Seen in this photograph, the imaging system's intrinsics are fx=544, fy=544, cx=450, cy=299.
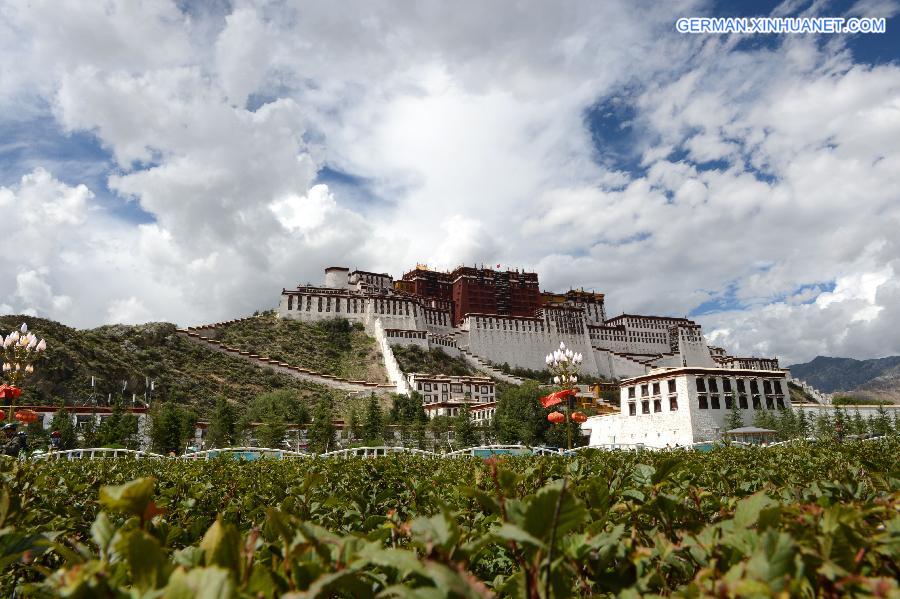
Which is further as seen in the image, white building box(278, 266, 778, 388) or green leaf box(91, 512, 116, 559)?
white building box(278, 266, 778, 388)

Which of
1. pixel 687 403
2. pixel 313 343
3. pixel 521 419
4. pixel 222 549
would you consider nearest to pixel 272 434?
pixel 521 419

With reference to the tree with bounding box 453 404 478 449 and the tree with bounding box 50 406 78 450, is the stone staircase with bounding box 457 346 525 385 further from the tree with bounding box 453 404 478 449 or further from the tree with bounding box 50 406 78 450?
the tree with bounding box 50 406 78 450

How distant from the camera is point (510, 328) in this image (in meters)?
89.8

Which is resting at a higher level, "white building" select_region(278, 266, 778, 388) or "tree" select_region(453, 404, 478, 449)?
"white building" select_region(278, 266, 778, 388)

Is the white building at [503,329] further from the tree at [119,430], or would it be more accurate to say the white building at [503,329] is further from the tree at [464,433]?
the tree at [119,430]

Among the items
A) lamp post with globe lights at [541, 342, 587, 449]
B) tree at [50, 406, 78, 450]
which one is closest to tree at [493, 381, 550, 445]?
lamp post with globe lights at [541, 342, 587, 449]

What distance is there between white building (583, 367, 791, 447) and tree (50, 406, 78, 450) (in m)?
36.4

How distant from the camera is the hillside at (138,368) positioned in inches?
1993

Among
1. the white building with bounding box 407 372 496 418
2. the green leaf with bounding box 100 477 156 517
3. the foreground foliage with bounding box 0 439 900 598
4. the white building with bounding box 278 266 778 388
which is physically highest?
the white building with bounding box 278 266 778 388

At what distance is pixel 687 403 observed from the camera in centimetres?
4291

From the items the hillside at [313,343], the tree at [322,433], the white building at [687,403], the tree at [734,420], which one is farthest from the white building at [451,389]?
the tree at [734,420]

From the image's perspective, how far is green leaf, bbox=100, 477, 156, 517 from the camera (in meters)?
1.23

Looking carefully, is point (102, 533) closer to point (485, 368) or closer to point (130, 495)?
point (130, 495)

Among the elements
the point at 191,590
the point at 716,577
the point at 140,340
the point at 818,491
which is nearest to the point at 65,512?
the point at 191,590
